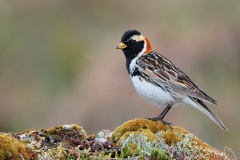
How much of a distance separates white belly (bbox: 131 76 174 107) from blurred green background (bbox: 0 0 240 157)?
23.4 feet

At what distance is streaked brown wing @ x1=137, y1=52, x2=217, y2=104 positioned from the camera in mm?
11008

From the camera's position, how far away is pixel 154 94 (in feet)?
35.9

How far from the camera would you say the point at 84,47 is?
26047 millimetres

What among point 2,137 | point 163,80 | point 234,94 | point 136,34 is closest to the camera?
point 2,137

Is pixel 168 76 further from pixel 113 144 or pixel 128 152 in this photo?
pixel 128 152

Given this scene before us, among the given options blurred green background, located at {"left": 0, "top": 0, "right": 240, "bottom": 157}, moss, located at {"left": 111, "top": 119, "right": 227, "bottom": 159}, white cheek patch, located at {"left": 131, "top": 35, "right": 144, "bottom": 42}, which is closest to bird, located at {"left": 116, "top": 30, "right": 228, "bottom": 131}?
white cheek patch, located at {"left": 131, "top": 35, "right": 144, "bottom": 42}

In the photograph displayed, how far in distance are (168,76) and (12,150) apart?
165 inches

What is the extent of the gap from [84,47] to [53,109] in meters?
4.88

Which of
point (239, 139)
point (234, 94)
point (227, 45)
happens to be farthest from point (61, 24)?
point (239, 139)

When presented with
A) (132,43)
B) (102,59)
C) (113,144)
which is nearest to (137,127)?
(113,144)

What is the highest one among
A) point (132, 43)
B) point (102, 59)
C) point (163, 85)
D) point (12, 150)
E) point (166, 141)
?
point (132, 43)

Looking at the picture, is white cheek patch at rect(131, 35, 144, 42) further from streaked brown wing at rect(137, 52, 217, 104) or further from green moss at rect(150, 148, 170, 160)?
green moss at rect(150, 148, 170, 160)

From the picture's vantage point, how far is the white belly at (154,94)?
10953 mm

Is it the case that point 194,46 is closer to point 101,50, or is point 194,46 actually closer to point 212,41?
point 212,41
